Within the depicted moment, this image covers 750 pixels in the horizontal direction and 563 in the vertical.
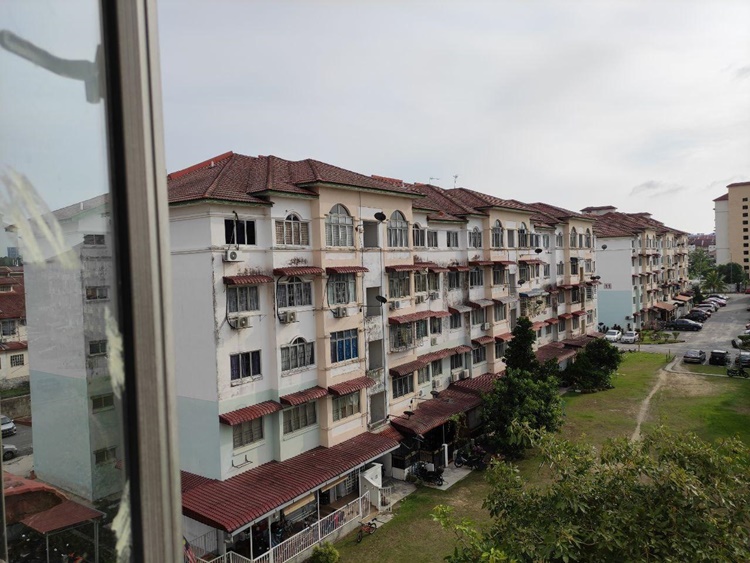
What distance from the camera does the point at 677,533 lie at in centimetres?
429

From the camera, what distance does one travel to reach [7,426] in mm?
1217

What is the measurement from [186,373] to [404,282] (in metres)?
6.85

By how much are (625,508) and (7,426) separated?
5101mm

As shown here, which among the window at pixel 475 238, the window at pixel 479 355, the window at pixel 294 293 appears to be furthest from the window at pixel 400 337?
the window at pixel 475 238

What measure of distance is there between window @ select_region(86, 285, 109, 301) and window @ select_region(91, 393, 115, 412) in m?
0.20

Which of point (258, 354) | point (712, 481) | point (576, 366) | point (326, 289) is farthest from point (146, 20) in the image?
point (576, 366)

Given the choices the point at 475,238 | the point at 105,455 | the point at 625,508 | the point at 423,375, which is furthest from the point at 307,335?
the point at 105,455

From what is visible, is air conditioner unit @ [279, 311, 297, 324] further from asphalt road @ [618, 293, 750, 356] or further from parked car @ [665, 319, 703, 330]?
parked car @ [665, 319, 703, 330]

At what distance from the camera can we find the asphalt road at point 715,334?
97.7 ft

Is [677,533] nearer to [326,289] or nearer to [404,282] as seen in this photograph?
[326,289]

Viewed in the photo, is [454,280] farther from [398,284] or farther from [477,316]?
[398,284]

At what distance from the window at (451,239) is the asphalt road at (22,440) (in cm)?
1623

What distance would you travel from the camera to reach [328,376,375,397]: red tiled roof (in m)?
11.8

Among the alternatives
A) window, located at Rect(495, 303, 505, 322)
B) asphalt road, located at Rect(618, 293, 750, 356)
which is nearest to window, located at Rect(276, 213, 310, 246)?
window, located at Rect(495, 303, 505, 322)
